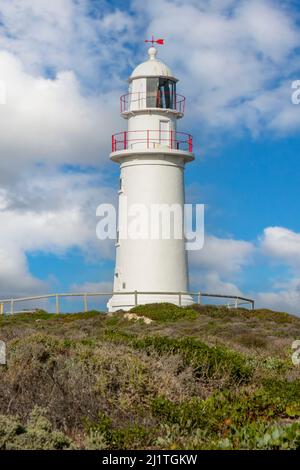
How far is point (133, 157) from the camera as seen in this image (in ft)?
91.9

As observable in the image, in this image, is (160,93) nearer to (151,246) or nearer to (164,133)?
(164,133)

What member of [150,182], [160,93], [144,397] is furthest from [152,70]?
[144,397]

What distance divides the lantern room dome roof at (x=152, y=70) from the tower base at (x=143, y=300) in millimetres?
7955

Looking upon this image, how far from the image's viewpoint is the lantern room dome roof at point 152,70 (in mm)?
28094

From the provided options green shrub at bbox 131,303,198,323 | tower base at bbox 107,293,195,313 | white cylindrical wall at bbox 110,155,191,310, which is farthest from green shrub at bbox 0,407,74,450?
white cylindrical wall at bbox 110,155,191,310

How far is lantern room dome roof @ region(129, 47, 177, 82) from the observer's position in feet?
92.2

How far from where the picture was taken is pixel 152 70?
2817 cm

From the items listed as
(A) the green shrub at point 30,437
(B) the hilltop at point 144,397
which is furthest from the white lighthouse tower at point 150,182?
(A) the green shrub at point 30,437

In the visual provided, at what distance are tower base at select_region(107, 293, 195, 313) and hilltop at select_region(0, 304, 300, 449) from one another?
14.0m

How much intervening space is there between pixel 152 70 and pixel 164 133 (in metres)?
2.33

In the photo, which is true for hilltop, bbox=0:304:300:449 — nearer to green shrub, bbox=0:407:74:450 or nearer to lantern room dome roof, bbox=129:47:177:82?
green shrub, bbox=0:407:74:450

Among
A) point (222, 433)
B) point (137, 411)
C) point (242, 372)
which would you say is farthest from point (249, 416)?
point (242, 372)

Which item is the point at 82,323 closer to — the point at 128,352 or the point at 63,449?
the point at 128,352

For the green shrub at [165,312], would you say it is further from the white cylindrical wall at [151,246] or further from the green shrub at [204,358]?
the green shrub at [204,358]
